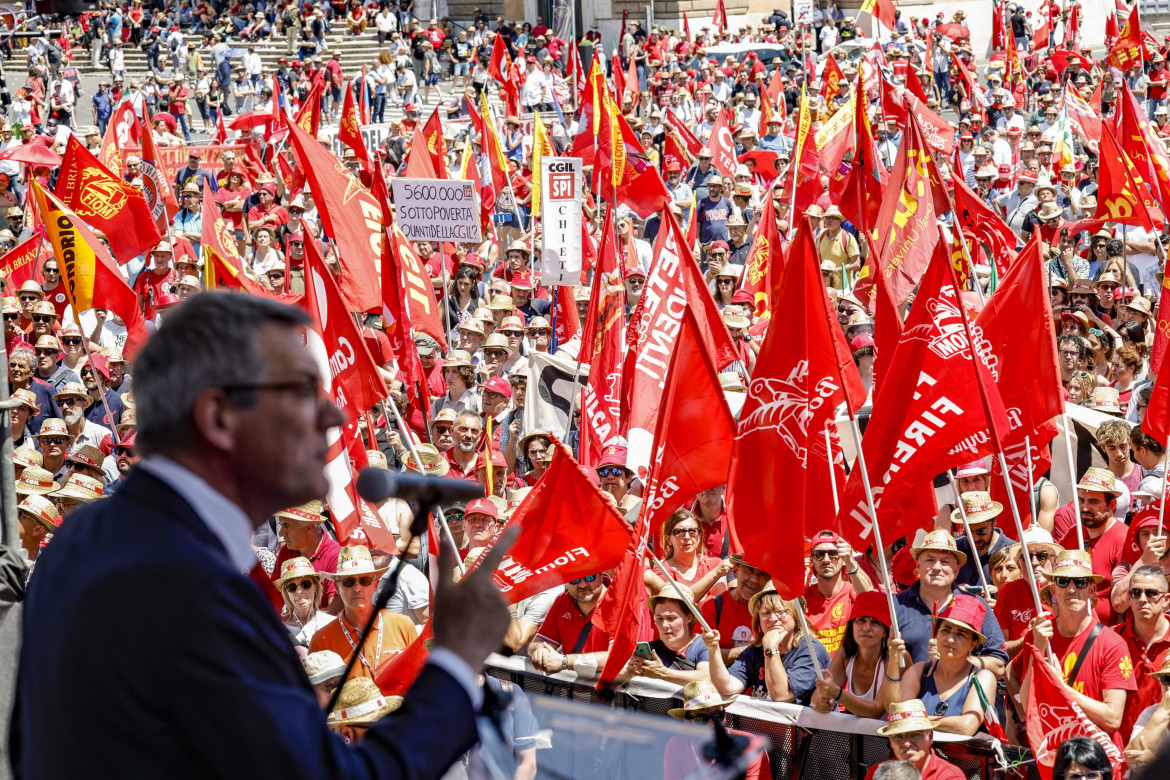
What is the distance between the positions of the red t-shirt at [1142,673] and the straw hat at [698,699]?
151cm

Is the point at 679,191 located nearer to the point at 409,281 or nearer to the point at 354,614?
the point at 409,281

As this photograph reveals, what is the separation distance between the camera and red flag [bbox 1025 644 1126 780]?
5.26m

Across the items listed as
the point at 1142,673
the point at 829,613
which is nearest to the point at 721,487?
the point at 829,613

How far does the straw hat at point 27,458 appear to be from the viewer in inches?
362

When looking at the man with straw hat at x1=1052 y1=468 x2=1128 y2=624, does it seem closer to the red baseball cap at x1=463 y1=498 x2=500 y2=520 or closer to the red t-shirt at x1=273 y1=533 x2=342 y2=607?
the red baseball cap at x1=463 y1=498 x2=500 y2=520

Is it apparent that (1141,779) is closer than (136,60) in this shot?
Yes

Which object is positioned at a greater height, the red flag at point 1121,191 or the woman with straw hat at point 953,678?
the red flag at point 1121,191

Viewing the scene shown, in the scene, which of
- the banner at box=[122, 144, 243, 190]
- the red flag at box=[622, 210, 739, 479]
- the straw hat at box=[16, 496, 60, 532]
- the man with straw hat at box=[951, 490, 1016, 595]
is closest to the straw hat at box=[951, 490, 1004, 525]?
the man with straw hat at box=[951, 490, 1016, 595]

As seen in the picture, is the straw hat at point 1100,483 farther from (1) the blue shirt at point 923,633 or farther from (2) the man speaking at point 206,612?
(2) the man speaking at point 206,612

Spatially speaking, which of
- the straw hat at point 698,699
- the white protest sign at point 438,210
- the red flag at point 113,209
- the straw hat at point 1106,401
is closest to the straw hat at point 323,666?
the straw hat at point 698,699

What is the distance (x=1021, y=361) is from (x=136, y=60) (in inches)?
1389

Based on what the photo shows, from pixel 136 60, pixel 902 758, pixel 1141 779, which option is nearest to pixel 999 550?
pixel 902 758

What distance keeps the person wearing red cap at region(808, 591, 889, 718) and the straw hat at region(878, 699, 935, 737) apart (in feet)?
1.20

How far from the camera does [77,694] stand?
1633 mm
